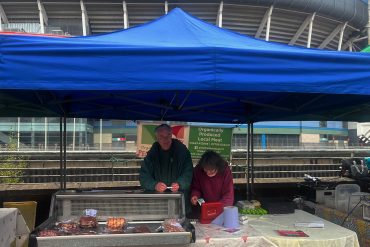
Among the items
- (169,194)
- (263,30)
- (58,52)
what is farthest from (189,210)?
(263,30)

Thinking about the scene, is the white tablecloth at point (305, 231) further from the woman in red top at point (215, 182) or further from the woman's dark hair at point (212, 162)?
the woman's dark hair at point (212, 162)

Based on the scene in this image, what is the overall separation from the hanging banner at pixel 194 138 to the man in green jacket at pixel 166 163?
148 inches

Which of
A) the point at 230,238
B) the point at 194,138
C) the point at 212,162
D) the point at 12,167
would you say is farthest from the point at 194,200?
the point at 12,167

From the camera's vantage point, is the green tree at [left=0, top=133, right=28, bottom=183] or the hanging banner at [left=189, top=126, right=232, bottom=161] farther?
the green tree at [left=0, top=133, right=28, bottom=183]

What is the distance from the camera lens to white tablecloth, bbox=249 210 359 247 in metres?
3.11

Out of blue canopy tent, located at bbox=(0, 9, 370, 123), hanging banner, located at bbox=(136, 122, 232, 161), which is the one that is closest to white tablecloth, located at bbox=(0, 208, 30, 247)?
blue canopy tent, located at bbox=(0, 9, 370, 123)

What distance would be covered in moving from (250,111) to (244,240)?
3.25 meters

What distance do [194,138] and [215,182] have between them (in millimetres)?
4339

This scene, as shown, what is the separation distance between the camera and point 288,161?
54.7ft

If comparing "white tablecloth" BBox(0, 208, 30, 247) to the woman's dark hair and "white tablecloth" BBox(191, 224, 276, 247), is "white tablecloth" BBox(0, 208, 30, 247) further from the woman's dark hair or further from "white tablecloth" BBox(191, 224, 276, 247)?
the woman's dark hair

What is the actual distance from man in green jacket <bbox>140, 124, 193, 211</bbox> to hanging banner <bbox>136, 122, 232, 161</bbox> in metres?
3.77

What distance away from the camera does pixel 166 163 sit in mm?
4227

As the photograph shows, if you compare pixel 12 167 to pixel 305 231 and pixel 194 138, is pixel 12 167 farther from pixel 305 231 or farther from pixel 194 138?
pixel 305 231

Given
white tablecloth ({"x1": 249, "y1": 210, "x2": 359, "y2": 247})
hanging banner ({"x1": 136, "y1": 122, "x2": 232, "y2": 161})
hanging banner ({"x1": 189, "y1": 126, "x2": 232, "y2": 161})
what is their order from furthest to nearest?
hanging banner ({"x1": 189, "y1": 126, "x2": 232, "y2": 161}), hanging banner ({"x1": 136, "y1": 122, "x2": 232, "y2": 161}), white tablecloth ({"x1": 249, "y1": 210, "x2": 359, "y2": 247})
